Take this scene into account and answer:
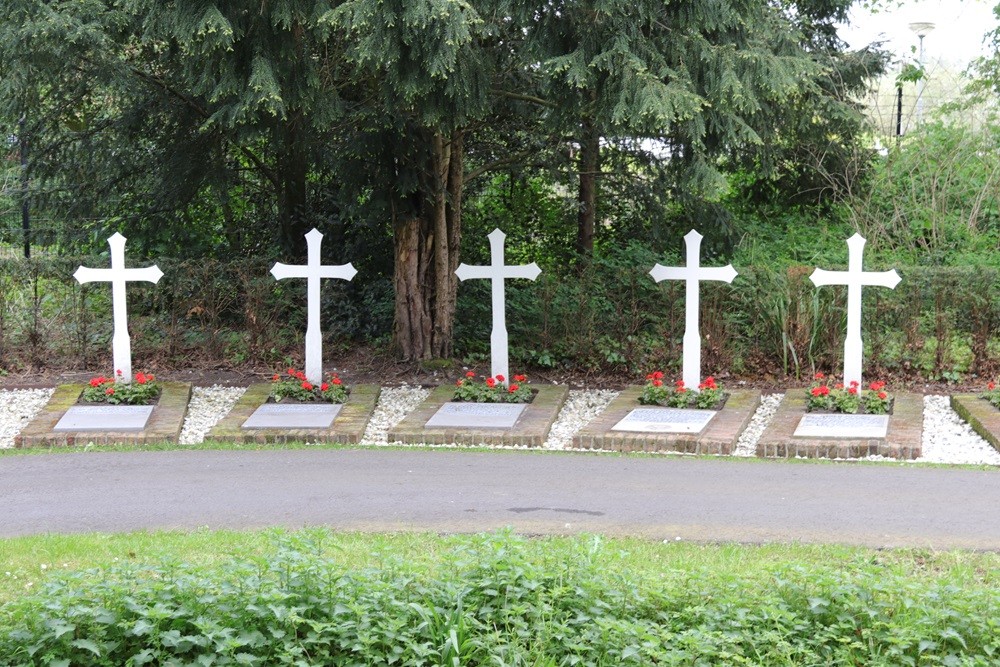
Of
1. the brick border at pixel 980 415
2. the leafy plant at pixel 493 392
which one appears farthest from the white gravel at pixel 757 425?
the leafy plant at pixel 493 392

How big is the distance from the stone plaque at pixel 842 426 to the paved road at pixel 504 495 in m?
0.70

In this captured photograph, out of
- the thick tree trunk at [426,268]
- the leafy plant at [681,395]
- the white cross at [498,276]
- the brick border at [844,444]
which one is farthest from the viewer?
the thick tree trunk at [426,268]

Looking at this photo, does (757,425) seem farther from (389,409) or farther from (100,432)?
(100,432)

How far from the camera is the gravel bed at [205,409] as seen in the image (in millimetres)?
8820

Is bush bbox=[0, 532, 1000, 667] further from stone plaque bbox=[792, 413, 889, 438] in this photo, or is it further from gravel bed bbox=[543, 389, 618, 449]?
gravel bed bbox=[543, 389, 618, 449]

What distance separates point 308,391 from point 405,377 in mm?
1462

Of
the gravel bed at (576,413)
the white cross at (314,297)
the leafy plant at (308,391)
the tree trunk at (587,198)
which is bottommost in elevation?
the gravel bed at (576,413)

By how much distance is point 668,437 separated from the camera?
8.24 meters

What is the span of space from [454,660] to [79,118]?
413 inches

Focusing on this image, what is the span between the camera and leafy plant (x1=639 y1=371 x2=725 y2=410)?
30.5 feet

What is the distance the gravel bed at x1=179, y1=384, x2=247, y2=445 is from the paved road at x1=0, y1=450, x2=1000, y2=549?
83 centimetres

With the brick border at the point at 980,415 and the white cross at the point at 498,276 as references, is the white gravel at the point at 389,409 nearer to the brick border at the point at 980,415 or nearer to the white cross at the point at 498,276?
the white cross at the point at 498,276

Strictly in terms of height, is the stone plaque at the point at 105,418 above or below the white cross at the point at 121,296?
below

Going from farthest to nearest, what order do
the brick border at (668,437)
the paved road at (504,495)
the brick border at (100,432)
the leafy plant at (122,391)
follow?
the leafy plant at (122,391) < the brick border at (100,432) < the brick border at (668,437) < the paved road at (504,495)
